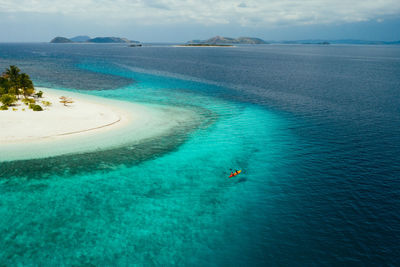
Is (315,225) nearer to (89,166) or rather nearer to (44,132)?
(89,166)

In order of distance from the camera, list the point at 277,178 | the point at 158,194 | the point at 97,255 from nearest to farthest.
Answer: the point at 97,255 < the point at 158,194 < the point at 277,178

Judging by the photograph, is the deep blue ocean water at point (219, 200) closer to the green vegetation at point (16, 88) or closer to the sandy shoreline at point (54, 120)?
the sandy shoreline at point (54, 120)

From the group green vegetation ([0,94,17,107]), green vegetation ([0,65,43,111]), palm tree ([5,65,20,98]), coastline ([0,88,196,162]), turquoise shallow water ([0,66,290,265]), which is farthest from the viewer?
palm tree ([5,65,20,98])

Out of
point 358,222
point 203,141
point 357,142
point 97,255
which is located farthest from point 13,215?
point 357,142

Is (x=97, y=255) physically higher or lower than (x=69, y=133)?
lower

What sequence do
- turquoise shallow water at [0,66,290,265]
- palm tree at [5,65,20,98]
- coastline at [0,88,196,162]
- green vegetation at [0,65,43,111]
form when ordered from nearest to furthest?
turquoise shallow water at [0,66,290,265], coastline at [0,88,196,162], green vegetation at [0,65,43,111], palm tree at [5,65,20,98]

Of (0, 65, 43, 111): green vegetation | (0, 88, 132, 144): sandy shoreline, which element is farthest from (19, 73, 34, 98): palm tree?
(0, 88, 132, 144): sandy shoreline

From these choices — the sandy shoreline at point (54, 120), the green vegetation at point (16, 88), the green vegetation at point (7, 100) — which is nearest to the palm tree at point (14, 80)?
the green vegetation at point (16, 88)

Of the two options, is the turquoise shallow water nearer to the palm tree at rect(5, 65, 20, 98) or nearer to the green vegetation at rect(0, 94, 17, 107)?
the green vegetation at rect(0, 94, 17, 107)
